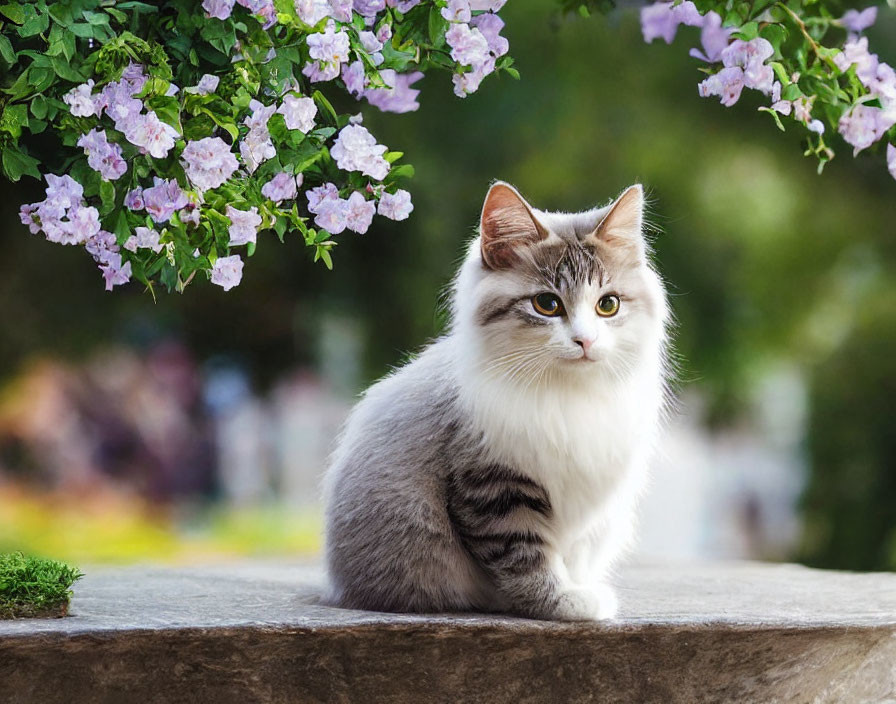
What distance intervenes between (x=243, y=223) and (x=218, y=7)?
1.26 feet

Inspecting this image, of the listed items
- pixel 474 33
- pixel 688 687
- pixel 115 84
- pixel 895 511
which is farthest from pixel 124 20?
pixel 895 511

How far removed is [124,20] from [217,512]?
6402mm

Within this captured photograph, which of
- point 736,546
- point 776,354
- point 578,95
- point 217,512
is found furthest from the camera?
point 736,546

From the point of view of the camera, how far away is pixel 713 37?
270 cm

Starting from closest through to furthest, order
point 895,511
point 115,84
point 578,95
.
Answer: point 115,84
point 895,511
point 578,95

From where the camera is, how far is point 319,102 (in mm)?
2264

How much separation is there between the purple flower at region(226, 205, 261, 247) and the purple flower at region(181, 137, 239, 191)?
0.26ft

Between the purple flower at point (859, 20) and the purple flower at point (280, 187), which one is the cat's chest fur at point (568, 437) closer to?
the purple flower at point (280, 187)

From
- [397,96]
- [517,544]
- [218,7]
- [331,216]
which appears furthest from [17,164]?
[517,544]

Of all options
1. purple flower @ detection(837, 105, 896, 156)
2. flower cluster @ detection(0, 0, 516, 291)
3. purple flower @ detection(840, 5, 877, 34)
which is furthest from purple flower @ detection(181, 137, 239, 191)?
purple flower @ detection(840, 5, 877, 34)

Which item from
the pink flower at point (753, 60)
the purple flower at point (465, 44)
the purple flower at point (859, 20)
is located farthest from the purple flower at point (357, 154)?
the purple flower at point (859, 20)

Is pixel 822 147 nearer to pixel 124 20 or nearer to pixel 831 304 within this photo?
pixel 124 20

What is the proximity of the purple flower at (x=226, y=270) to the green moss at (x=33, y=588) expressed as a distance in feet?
2.27

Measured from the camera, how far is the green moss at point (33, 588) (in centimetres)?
231
